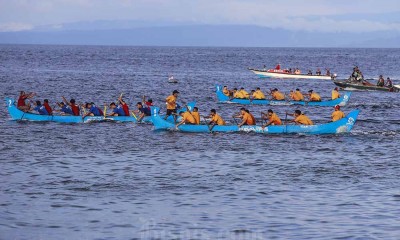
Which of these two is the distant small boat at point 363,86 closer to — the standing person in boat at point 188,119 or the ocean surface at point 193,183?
the ocean surface at point 193,183

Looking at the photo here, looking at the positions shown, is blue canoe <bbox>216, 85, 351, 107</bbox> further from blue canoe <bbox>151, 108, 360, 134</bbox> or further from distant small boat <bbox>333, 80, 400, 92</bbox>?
blue canoe <bbox>151, 108, 360, 134</bbox>

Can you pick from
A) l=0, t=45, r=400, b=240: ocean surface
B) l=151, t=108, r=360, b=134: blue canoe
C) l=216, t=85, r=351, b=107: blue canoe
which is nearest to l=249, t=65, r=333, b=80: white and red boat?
l=216, t=85, r=351, b=107: blue canoe

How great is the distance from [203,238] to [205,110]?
3557 cm

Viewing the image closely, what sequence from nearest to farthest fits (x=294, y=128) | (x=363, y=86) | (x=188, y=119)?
(x=294, y=128)
(x=188, y=119)
(x=363, y=86)

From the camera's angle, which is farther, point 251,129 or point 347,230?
point 251,129

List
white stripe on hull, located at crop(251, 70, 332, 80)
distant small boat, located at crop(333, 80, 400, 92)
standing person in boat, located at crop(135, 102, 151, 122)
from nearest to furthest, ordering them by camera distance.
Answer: standing person in boat, located at crop(135, 102, 151, 122) → distant small boat, located at crop(333, 80, 400, 92) → white stripe on hull, located at crop(251, 70, 332, 80)

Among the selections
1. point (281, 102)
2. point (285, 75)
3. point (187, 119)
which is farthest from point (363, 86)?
point (187, 119)

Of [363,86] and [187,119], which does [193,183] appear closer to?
[187,119]

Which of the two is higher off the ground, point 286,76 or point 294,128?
point 294,128

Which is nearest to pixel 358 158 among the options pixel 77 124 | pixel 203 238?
pixel 203 238

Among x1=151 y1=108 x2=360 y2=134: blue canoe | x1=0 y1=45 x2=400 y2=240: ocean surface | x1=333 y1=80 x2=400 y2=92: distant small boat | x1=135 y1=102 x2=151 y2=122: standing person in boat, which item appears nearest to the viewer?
x1=0 y1=45 x2=400 y2=240: ocean surface

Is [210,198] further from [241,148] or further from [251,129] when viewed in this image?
[251,129]

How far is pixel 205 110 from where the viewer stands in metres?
54.8

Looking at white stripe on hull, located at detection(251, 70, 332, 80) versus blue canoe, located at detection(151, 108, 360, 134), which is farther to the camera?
white stripe on hull, located at detection(251, 70, 332, 80)
